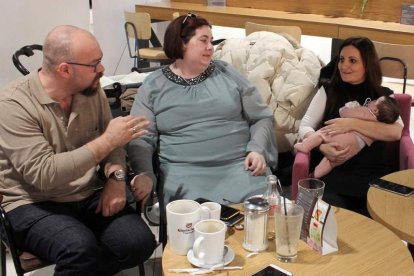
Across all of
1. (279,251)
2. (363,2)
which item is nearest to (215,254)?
(279,251)

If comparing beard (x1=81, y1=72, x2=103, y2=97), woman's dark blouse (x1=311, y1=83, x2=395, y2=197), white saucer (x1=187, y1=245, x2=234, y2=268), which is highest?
beard (x1=81, y1=72, x2=103, y2=97)

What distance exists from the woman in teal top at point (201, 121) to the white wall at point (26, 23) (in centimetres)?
261

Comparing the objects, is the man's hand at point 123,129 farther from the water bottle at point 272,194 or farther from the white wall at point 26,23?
the white wall at point 26,23

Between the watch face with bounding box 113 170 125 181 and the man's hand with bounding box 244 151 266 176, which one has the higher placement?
the watch face with bounding box 113 170 125 181

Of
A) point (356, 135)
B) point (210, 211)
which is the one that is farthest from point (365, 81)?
point (210, 211)

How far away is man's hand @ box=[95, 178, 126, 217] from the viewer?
1.81 m

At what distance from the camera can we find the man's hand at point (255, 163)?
2102 millimetres

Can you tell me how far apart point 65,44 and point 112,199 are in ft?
1.95

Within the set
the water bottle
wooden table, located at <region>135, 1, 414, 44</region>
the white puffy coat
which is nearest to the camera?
the water bottle

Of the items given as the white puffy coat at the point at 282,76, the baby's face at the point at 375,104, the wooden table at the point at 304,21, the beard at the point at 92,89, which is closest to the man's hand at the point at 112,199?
the beard at the point at 92,89

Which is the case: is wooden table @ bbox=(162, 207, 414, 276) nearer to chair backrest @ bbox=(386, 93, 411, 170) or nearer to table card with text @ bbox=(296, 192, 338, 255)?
table card with text @ bbox=(296, 192, 338, 255)

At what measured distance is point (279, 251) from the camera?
1377 millimetres

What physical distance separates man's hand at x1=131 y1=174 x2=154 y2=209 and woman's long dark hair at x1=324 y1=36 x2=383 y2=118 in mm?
987

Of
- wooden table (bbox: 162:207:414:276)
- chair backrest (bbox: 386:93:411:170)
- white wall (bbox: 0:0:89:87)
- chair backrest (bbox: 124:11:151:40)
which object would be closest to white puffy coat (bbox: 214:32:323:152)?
chair backrest (bbox: 386:93:411:170)
